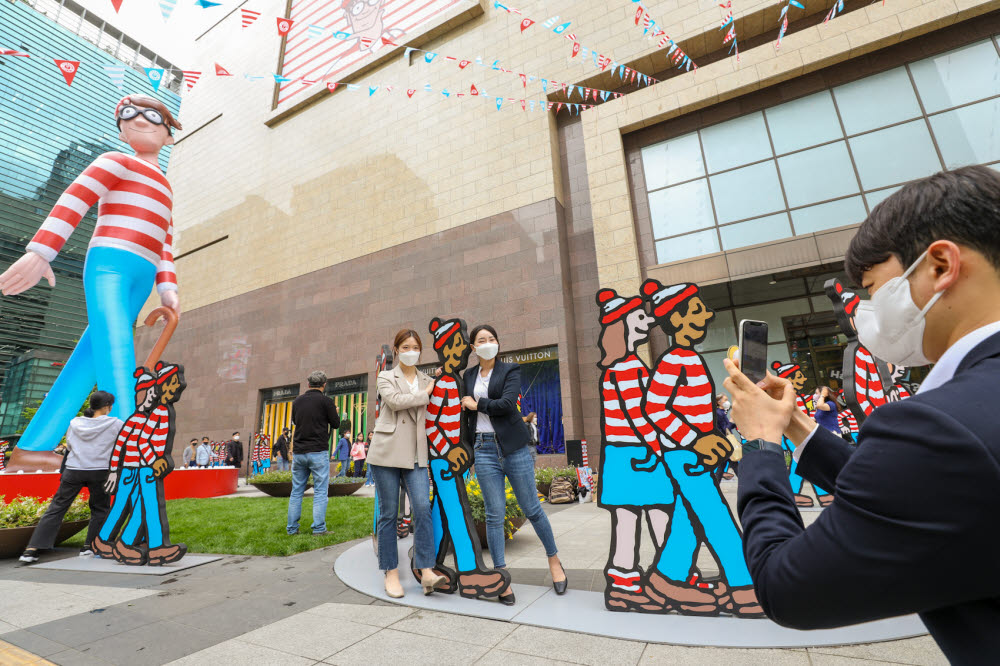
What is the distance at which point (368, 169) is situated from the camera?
1800 centimetres

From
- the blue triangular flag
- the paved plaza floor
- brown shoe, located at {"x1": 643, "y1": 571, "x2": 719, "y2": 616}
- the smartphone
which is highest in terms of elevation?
the blue triangular flag

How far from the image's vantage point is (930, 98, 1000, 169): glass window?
1067cm

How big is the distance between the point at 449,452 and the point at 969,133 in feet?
47.0

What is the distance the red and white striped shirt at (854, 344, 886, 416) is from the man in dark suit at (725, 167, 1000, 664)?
16.1 ft

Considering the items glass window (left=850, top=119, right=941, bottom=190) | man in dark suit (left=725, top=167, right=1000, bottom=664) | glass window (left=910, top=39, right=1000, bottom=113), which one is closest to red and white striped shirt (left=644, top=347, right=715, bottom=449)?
man in dark suit (left=725, top=167, right=1000, bottom=664)

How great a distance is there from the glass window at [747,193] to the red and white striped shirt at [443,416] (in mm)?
11412

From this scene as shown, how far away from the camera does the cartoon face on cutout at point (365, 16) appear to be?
60.2 ft

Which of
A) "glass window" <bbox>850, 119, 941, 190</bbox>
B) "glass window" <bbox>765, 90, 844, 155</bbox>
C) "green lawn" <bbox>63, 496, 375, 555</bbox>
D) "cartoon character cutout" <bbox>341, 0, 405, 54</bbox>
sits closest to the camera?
"green lawn" <bbox>63, 496, 375, 555</bbox>

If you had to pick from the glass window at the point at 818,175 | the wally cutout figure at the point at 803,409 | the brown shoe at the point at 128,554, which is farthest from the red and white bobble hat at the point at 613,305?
the glass window at the point at 818,175

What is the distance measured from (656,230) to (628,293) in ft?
7.47

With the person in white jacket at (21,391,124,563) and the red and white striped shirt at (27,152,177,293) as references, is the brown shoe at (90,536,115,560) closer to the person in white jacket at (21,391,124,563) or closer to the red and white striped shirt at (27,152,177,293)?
the person in white jacket at (21,391,124,563)

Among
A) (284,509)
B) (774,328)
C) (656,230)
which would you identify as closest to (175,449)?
(284,509)

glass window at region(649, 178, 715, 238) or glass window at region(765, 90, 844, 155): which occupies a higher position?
glass window at region(765, 90, 844, 155)

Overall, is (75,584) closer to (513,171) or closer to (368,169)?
(513,171)
